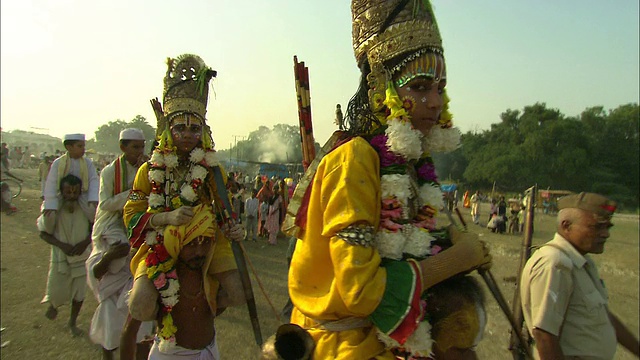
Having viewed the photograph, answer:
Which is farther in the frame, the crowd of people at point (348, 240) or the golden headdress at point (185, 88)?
the golden headdress at point (185, 88)

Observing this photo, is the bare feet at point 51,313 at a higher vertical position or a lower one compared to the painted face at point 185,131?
lower

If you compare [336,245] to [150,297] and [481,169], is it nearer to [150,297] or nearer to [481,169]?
[150,297]

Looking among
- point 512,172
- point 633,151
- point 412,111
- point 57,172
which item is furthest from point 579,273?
point 633,151

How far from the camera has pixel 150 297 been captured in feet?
11.3

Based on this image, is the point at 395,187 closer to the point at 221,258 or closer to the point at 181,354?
the point at 221,258

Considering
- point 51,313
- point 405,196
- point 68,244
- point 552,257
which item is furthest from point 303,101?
point 51,313

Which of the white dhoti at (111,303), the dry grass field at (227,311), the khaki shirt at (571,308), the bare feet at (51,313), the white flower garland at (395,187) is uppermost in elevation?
the white flower garland at (395,187)

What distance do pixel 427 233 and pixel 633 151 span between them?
60.9 m

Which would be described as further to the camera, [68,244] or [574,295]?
[68,244]

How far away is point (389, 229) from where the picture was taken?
1.78 m

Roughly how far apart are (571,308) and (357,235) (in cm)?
Result: 248

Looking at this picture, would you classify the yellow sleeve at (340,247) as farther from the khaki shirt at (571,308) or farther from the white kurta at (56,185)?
the white kurta at (56,185)

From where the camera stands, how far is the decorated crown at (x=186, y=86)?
12.4 ft

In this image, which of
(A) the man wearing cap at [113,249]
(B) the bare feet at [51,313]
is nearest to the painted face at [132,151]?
(A) the man wearing cap at [113,249]
